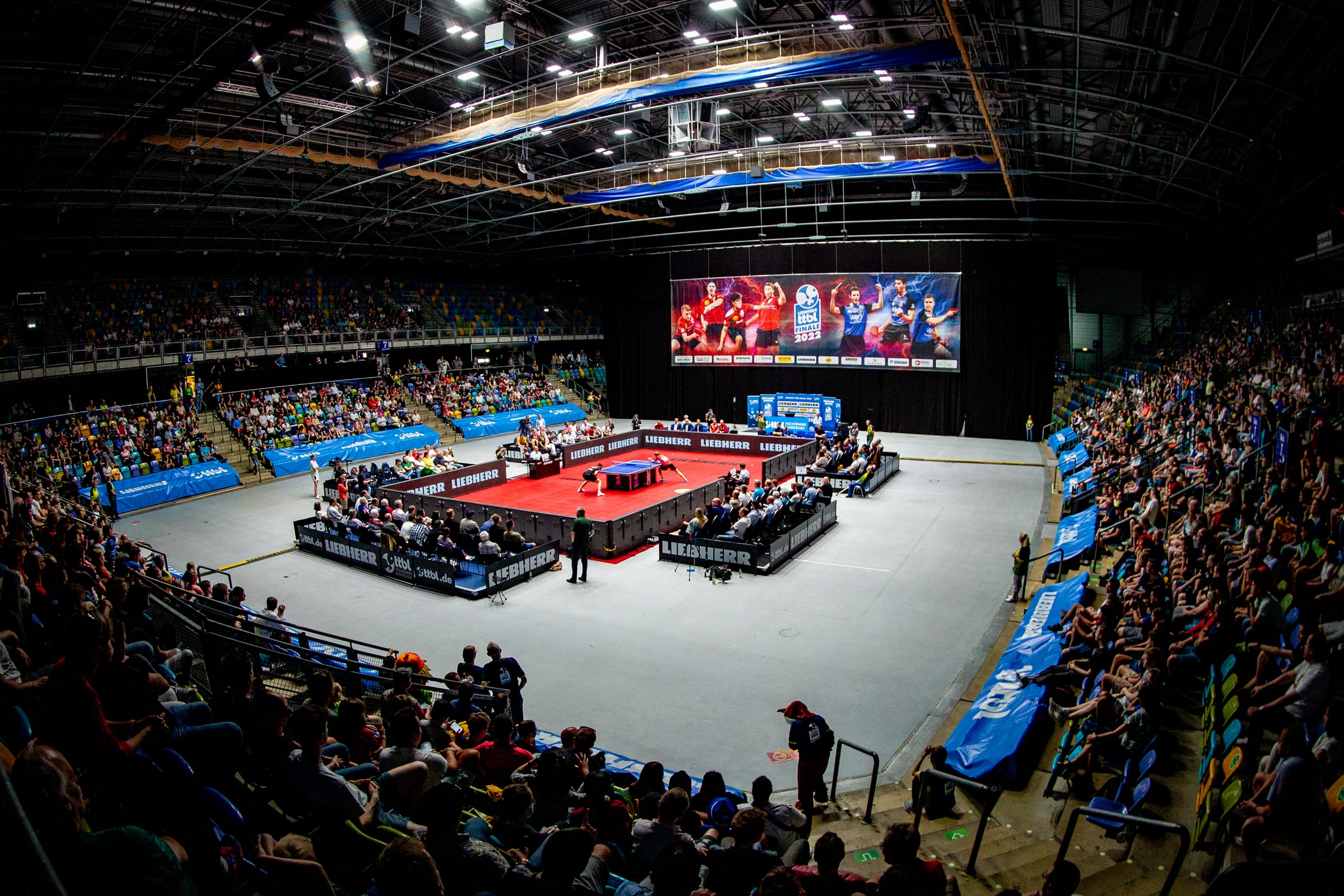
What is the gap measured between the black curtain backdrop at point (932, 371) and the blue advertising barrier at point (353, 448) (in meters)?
14.8

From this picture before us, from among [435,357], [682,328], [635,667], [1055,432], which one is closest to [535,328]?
[435,357]

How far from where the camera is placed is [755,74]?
1697cm

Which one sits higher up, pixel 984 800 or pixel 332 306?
pixel 332 306

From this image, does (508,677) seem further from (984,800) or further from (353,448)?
(353,448)

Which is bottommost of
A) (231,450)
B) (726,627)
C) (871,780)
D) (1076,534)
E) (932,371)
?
(726,627)

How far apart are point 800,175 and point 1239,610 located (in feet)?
71.9

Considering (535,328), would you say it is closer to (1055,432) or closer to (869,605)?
(1055,432)

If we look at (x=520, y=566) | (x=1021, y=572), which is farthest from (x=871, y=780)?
(x=520, y=566)

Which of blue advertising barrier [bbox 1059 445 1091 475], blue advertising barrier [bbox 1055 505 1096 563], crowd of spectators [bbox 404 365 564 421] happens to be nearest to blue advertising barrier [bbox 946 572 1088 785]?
blue advertising barrier [bbox 1055 505 1096 563]

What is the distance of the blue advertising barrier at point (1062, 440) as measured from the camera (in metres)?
27.8

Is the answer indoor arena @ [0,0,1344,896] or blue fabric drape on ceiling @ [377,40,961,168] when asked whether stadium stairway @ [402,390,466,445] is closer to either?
indoor arena @ [0,0,1344,896]

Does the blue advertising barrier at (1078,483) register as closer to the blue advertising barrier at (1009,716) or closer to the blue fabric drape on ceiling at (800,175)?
the blue advertising barrier at (1009,716)

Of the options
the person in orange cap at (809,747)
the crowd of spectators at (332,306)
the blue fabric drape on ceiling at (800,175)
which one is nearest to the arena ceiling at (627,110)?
the blue fabric drape on ceiling at (800,175)

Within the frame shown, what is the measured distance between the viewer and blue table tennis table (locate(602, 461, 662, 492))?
24969 millimetres
